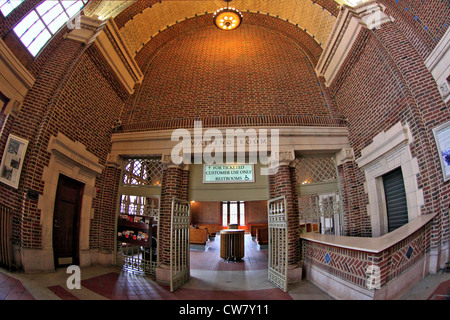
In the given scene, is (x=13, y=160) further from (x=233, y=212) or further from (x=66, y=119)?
(x=233, y=212)

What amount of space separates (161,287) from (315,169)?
5.38m

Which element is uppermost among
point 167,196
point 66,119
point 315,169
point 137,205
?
point 66,119

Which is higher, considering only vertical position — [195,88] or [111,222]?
[195,88]

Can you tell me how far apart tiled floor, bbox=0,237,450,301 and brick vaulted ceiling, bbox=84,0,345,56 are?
7358 millimetres

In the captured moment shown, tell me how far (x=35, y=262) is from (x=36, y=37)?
566cm

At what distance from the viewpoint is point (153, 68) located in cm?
838

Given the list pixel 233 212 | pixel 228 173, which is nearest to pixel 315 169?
pixel 228 173

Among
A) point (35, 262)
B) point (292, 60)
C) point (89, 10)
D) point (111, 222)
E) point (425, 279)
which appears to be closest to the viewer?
point (425, 279)

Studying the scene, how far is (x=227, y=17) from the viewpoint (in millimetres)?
7547

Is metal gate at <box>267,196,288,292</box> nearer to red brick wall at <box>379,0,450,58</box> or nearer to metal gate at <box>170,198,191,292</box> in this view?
metal gate at <box>170,198,191,292</box>

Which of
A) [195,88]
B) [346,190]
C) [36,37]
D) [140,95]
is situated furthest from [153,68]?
[346,190]

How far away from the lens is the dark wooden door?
5.15 metres

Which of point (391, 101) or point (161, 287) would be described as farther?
point (391, 101)

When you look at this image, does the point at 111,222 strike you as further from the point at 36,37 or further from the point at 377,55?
the point at 377,55
